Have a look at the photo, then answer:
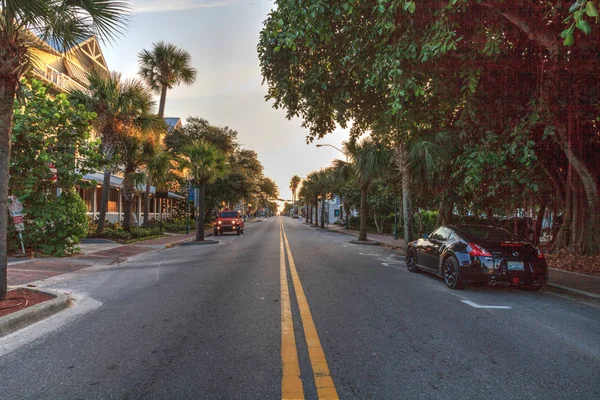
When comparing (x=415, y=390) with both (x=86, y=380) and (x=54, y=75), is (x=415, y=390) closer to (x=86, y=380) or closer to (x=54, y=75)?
(x=86, y=380)

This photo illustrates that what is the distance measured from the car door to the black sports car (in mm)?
196

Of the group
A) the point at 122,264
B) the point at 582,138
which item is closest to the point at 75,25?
the point at 122,264

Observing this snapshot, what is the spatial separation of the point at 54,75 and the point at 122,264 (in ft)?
50.9

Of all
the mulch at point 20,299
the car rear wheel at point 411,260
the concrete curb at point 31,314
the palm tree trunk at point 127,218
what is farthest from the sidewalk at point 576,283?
the palm tree trunk at point 127,218

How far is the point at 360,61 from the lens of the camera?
361 inches

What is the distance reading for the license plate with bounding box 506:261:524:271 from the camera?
25.3 ft

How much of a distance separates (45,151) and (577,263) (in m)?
14.1

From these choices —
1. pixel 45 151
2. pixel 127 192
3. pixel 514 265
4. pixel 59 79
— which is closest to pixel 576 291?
pixel 514 265

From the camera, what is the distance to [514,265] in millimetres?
7730

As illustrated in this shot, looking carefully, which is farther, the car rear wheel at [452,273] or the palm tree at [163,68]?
the palm tree at [163,68]

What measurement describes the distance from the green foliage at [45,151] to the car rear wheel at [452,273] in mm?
7403

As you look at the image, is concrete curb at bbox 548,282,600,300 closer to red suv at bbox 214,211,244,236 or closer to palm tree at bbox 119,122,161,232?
palm tree at bbox 119,122,161,232

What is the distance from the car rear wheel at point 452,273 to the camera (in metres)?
8.01

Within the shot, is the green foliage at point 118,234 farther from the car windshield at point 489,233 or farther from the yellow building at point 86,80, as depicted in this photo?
the car windshield at point 489,233
